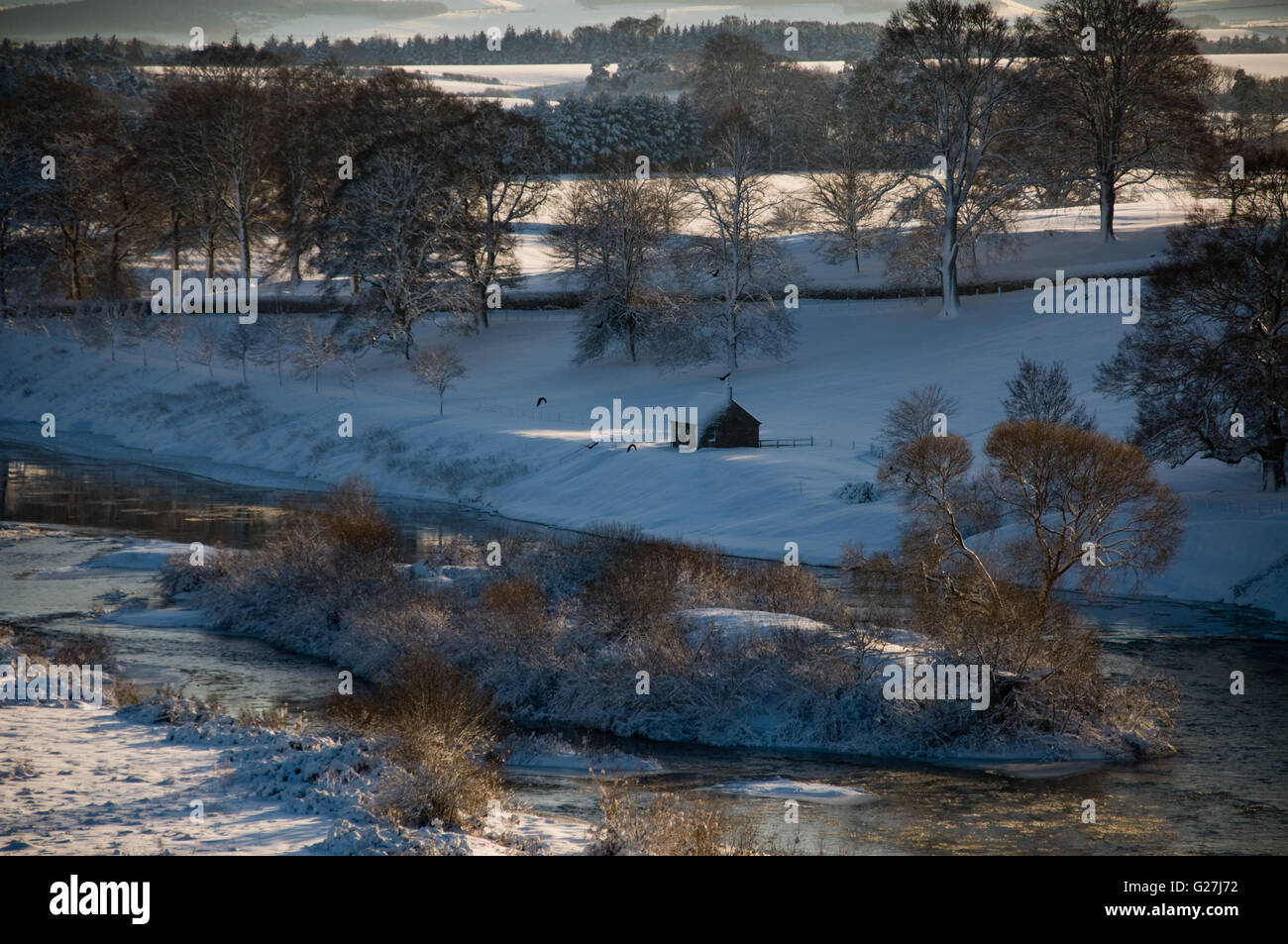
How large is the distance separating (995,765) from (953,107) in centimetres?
4525

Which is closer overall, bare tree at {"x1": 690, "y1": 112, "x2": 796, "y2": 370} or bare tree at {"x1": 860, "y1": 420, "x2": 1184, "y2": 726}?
bare tree at {"x1": 860, "y1": 420, "x2": 1184, "y2": 726}

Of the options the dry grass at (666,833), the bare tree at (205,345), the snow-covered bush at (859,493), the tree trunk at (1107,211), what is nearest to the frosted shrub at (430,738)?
the dry grass at (666,833)

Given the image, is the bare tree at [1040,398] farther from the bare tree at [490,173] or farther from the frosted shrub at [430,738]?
the bare tree at [490,173]

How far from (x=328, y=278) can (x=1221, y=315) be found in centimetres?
4371

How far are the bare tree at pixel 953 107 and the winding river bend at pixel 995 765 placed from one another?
31293mm

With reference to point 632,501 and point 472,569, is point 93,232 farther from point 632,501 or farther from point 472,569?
point 472,569

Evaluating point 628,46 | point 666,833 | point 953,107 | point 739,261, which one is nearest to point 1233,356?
point 739,261

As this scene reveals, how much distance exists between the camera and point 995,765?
2289cm

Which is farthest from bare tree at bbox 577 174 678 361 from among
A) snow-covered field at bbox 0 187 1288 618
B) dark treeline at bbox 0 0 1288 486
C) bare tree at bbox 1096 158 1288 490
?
bare tree at bbox 1096 158 1288 490

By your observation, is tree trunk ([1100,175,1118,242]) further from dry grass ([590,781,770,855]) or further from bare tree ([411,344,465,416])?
dry grass ([590,781,770,855])

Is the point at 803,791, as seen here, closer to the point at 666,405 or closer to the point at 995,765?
the point at 995,765

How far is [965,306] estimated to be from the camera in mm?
63438

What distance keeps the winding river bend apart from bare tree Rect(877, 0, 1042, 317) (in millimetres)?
31293

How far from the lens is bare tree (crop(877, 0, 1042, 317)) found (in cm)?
5969
